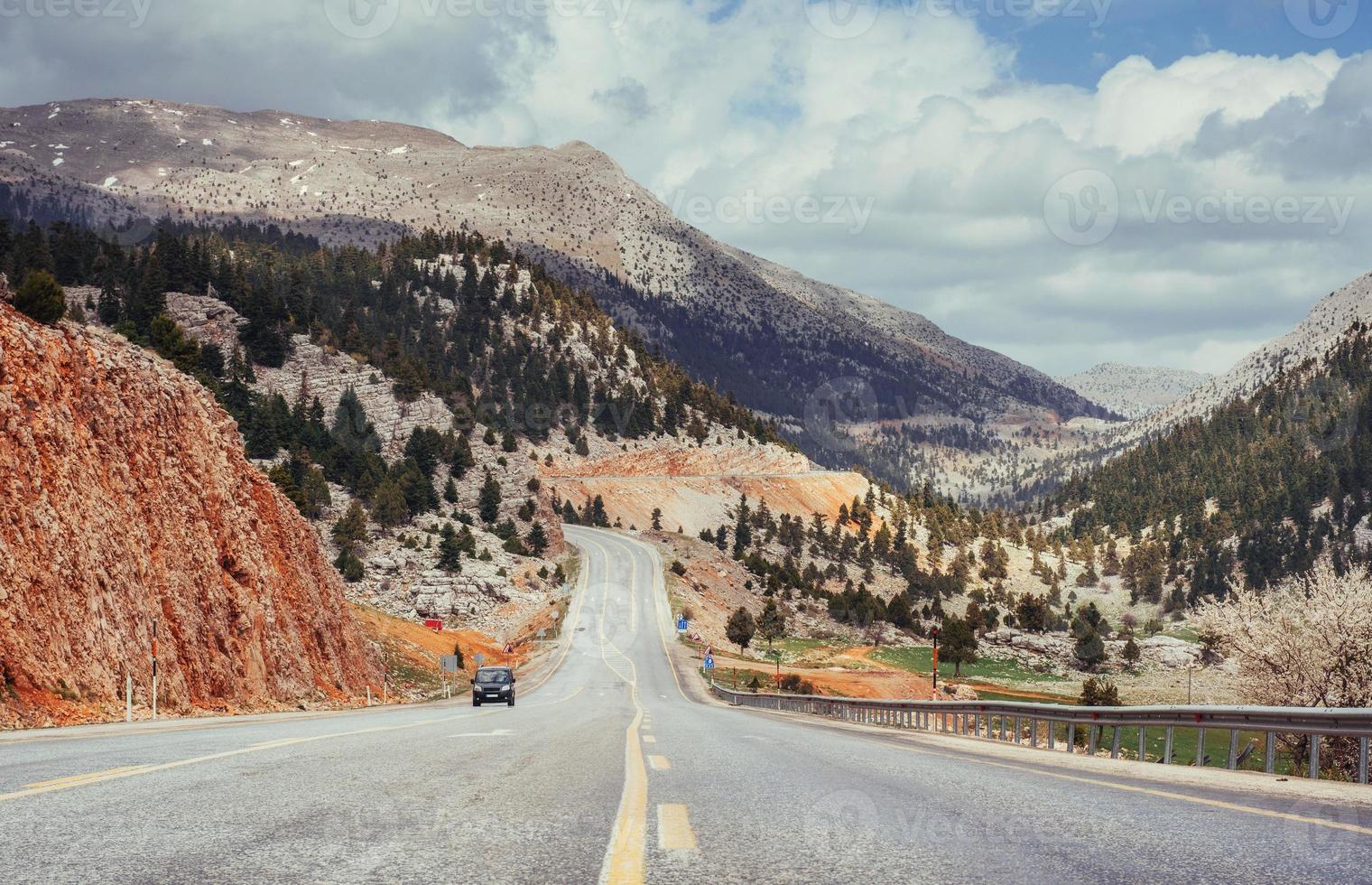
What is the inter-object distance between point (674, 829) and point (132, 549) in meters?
32.1

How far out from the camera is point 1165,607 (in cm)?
19812

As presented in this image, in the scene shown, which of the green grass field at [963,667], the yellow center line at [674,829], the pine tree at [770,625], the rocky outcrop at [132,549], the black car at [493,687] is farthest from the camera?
the pine tree at [770,625]

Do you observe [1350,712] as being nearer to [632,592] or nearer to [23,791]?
[23,791]

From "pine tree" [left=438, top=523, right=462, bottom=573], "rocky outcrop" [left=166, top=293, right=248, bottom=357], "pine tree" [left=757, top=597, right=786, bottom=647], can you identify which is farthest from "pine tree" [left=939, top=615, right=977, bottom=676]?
"rocky outcrop" [left=166, top=293, right=248, bottom=357]

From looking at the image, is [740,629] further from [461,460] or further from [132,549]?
[132,549]

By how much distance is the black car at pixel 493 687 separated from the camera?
43625 millimetres

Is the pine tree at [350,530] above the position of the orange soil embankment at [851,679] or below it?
above

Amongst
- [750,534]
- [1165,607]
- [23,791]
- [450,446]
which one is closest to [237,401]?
[450,446]

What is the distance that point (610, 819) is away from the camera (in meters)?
8.51

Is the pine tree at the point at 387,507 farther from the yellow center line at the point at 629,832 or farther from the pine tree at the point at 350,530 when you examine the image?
the yellow center line at the point at 629,832

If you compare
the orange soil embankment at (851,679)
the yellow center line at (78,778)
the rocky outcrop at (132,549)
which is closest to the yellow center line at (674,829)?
the yellow center line at (78,778)

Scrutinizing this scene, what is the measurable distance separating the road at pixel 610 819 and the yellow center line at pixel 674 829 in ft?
0.14

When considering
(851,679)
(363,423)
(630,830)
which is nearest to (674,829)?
(630,830)

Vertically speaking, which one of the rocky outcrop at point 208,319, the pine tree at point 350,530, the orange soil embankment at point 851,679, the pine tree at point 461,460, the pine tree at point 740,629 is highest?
the rocky outcrop at point 208,319
